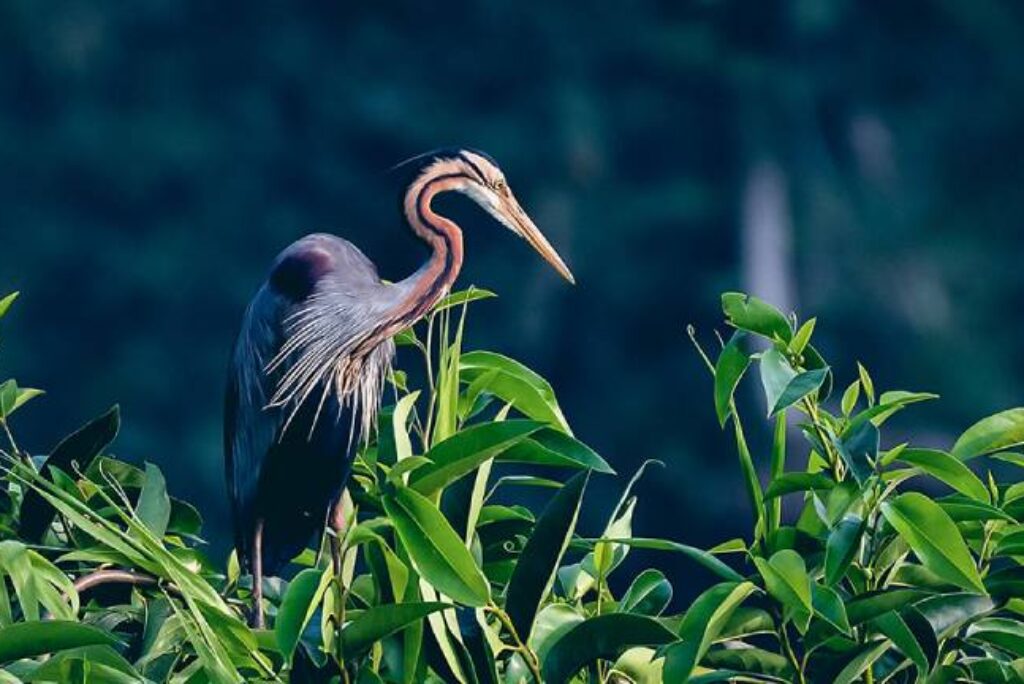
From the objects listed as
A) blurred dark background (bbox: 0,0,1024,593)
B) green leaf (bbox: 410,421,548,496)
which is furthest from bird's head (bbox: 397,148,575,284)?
blurred dark background (bbox: 0,0,1024,593)

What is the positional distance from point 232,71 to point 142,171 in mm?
660

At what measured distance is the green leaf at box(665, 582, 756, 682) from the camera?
1.15m

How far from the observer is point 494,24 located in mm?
10602

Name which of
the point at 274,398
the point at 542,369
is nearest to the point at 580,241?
the point at 542,369

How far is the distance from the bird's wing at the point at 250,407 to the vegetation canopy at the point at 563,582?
1.00m

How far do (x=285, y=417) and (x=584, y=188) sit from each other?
7761 millimetres

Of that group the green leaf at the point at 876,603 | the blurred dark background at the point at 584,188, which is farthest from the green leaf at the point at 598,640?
the blurred dark background at the point at 584,188

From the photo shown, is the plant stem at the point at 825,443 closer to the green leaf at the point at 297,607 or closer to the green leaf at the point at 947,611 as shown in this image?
the green leaf at the point at 947,611

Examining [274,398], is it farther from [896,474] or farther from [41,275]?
[41,275]

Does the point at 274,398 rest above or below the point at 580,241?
above

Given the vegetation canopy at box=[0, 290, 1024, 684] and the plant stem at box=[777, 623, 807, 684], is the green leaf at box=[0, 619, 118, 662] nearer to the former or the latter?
the vegetation canopy at box=[0, 290, 1024, 684]

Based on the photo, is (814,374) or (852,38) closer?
(814,374)

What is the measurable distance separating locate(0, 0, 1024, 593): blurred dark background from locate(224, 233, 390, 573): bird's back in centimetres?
685

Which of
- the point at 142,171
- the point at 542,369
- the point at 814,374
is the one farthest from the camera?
the point at 142,171
